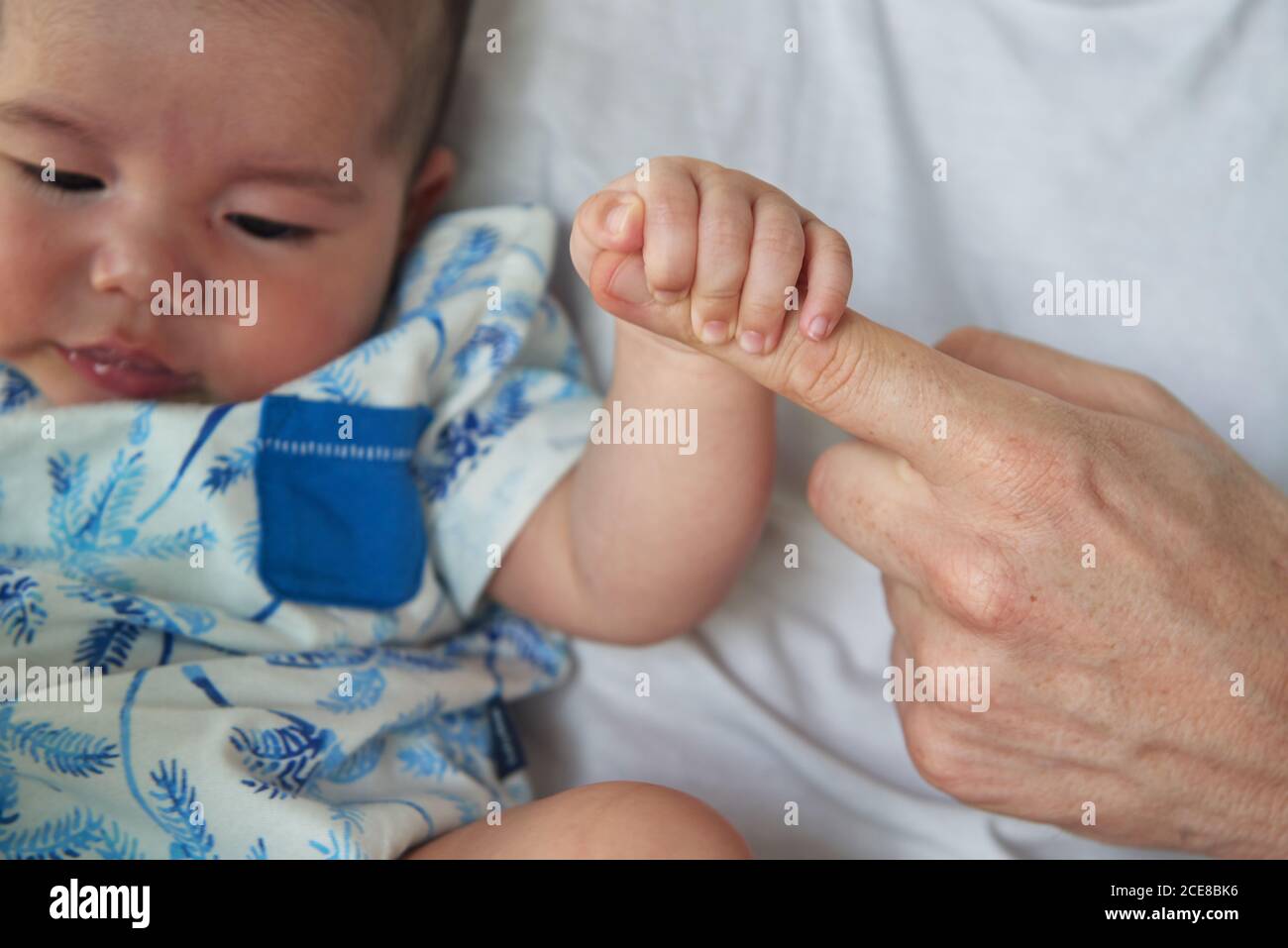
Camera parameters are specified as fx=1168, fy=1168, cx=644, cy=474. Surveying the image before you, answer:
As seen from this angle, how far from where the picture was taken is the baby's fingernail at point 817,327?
74 cm

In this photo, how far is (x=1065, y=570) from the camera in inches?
32.9

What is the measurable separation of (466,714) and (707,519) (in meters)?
0.32

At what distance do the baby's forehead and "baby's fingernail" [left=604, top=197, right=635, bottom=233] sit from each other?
48cm

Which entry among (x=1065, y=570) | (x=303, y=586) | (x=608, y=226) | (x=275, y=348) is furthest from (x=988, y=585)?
(x=275, y=348)

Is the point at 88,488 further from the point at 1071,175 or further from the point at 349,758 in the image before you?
the point at 1071,175

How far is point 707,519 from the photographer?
1.03 m

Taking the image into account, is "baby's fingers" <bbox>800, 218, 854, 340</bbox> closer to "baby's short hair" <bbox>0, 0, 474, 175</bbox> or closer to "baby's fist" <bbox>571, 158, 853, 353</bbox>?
"baby's fist" <bbox>571, 158, 853, 353</bbox>

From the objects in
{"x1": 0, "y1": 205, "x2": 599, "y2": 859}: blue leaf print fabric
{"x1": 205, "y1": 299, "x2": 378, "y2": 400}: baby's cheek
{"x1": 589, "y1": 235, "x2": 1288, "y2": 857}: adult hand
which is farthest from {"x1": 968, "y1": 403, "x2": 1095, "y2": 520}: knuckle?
{"x1": 205, "y1": 299, "x2": 378, "y2": 400}: baby's cheek

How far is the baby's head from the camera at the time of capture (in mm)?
1016

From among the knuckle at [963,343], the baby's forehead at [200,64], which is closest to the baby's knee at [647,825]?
the knuckle at [963,343]

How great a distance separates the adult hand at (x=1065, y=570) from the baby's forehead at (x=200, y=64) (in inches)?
19.1

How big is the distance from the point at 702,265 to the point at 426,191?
0.67m

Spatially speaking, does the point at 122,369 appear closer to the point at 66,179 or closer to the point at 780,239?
the point at 66,179
